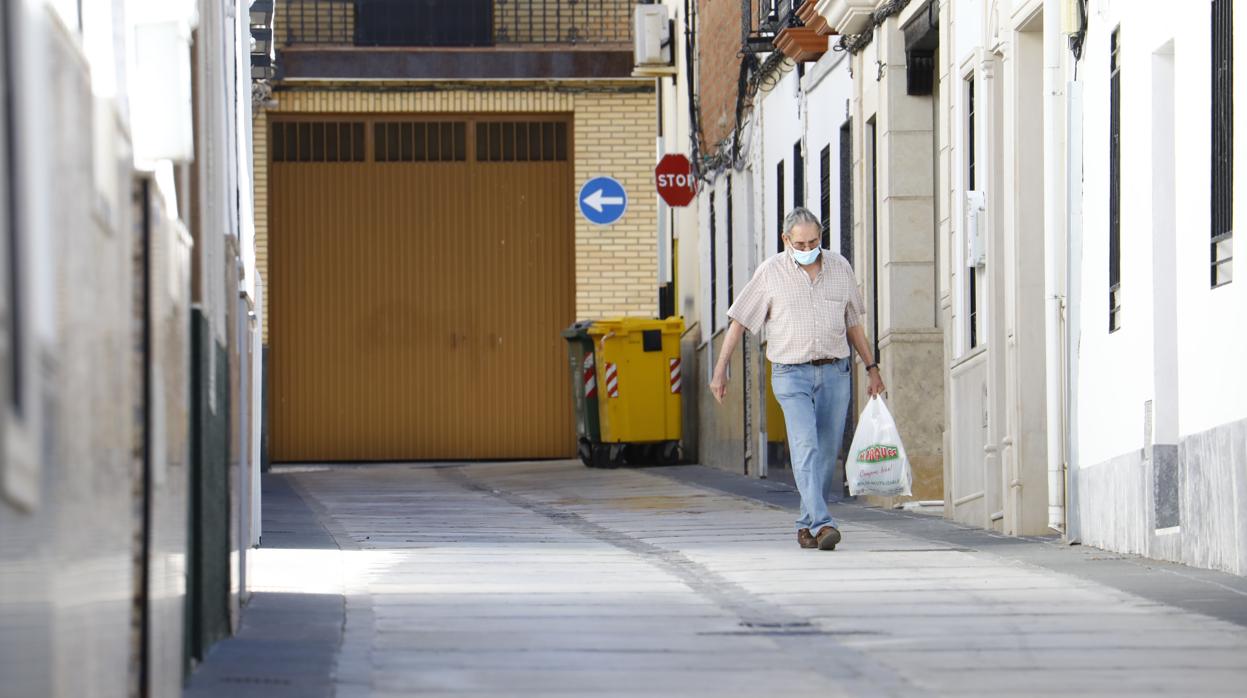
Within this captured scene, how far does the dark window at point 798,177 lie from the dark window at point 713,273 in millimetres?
4159

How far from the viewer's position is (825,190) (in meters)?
19.7

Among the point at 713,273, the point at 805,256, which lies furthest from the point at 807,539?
the point at 713,273

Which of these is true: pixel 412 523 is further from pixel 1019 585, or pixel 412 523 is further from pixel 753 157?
pixel 753 157

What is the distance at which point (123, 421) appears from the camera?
3.97 metres

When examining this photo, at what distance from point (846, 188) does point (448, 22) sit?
1232cm

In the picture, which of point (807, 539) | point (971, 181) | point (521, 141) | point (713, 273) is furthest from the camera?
point (521, 141)

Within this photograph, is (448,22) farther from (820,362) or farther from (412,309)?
(820,362)

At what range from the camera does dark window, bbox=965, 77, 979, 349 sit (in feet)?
46.8

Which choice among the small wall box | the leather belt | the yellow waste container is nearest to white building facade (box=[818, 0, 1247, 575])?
the leather belt

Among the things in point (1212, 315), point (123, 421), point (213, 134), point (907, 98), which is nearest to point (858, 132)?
point (907, 98)

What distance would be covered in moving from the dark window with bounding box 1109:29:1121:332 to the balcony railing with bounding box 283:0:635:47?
18959 mm

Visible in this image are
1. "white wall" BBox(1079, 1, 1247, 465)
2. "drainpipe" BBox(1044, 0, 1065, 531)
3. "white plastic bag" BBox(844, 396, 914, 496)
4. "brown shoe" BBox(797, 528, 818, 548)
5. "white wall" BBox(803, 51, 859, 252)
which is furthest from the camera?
"white wall" BBox(803, 51, 859, 252)

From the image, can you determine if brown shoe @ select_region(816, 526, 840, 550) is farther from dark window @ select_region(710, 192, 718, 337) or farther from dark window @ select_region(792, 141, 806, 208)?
dark window @ select_region(710, 192, 718, 337)

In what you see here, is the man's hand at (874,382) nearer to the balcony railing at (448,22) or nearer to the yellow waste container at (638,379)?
the yellow waste container at (638,379)
